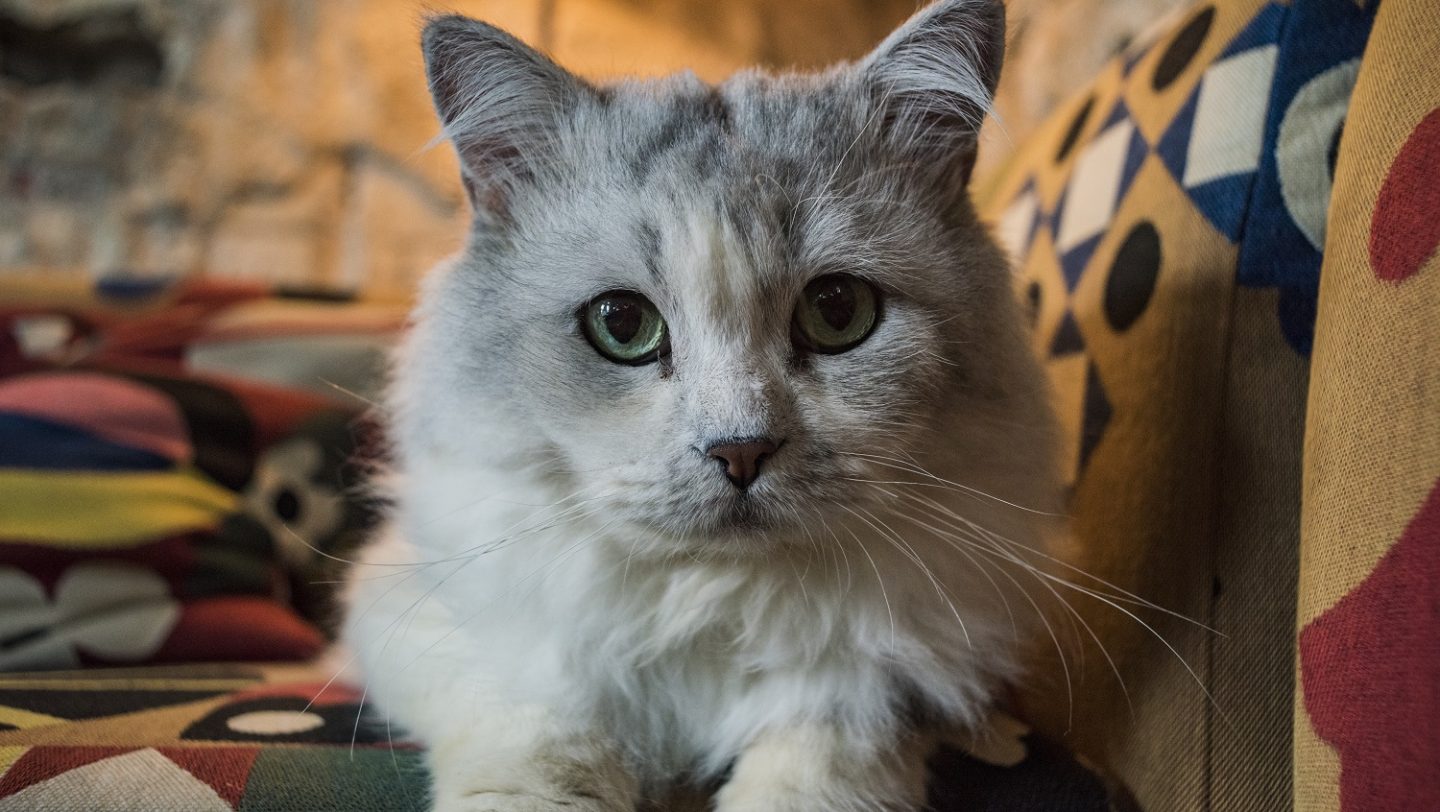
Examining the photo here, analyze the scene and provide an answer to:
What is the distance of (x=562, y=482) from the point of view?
45.1 inches

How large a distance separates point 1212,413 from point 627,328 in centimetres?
74

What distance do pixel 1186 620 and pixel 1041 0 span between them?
2.54 meters

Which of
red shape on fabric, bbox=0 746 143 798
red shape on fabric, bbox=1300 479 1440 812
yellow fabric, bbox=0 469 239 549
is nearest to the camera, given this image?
red shape on fabric, bbox=1300 479 1440 812

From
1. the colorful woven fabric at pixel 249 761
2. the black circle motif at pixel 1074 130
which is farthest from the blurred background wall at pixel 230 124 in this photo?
the colorful woven fabric at pixel 249 761

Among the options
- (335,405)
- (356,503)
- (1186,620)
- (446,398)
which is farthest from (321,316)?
(1186,620)

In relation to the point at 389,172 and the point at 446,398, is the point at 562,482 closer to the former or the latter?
the point at 446,398

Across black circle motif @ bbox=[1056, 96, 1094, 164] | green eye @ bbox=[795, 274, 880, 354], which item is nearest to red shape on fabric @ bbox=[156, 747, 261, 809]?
green eye @ bbox=[795, 274, 880, 354]

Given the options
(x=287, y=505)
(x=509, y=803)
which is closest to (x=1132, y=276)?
(x=509, y=803)

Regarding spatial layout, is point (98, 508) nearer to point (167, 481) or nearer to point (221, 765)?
point (167, 481)

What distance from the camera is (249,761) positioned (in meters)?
1.09

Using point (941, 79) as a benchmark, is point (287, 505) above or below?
below

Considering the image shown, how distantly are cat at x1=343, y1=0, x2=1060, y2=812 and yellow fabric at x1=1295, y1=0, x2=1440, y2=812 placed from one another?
0.35m

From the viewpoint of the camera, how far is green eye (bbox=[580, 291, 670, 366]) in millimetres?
1120

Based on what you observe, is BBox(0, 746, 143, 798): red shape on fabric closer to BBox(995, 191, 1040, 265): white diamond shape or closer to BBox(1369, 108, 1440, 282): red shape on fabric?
BBox(1369, 108, 1440, 282): red shape on fabric
